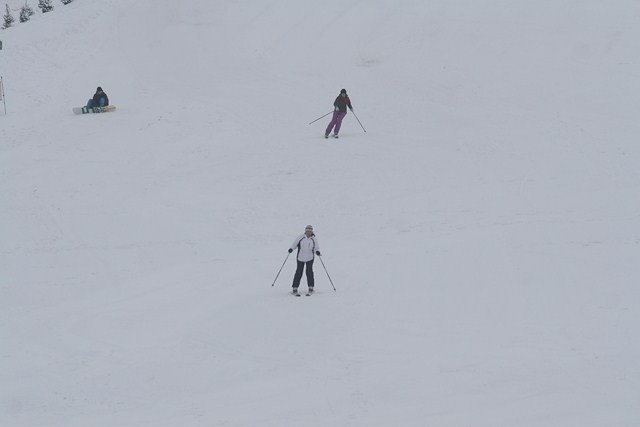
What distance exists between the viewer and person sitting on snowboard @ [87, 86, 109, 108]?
91.0 ft

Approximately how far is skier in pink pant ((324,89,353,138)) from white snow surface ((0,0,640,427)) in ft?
1.52

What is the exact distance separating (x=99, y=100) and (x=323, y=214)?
11.3 m

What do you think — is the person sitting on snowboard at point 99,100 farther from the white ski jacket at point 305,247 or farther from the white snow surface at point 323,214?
the white ski jacket at point 305,247

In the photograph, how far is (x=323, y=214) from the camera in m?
20.1

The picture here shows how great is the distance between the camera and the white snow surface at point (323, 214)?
1195 centimetres

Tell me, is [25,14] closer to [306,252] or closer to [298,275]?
[306,252]

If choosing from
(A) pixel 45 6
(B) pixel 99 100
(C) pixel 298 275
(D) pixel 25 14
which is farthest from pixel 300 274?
(D) pixel 25 14

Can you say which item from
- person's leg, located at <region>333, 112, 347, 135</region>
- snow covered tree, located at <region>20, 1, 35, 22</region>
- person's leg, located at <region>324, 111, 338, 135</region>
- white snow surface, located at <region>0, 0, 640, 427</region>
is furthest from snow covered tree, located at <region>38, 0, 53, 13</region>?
person's leg, located at <region>333, 112, 347, 135</region>

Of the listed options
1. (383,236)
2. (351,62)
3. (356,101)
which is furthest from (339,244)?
(351,62)

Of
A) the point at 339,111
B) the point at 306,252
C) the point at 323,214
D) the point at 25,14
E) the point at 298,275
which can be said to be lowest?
the point at 298,275

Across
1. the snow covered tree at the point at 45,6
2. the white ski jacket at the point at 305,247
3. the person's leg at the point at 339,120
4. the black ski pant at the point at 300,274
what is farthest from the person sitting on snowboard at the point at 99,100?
the snow covered tree at the point at 45,6

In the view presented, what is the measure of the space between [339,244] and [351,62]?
14.8 meters

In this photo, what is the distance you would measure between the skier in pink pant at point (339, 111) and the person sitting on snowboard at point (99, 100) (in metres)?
7.94

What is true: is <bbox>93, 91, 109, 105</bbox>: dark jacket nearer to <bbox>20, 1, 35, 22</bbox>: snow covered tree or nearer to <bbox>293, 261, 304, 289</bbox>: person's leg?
<bbox>293, 261, 304, 289</bbox>: person's leg
